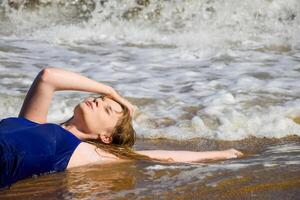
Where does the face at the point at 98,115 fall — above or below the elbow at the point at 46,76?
below

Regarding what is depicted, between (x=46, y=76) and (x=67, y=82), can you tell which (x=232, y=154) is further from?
(x=46, y=76)

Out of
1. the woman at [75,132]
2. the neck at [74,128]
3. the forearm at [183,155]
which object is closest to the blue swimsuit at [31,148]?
the woman at [75,132]

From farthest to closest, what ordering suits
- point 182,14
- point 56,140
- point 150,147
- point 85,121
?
point 182,14
point 150,147
point 85,121
point 56,140

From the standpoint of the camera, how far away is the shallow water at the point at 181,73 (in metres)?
3.54

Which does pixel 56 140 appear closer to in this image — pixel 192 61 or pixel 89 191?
pixel 89 191

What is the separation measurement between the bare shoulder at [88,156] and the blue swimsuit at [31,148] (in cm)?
4

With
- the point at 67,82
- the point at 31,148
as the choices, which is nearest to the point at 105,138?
the point at 67,82

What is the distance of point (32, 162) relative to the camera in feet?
11.3

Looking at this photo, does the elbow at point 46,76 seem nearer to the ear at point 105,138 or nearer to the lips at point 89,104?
the lips at point 89,104

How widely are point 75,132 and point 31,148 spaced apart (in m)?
0.53

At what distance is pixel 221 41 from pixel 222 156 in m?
6.05

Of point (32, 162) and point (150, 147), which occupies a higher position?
point (32, 162)

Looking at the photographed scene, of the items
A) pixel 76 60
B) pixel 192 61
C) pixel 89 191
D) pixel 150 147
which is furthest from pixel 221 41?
pixel 89 191

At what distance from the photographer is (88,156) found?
379cm
